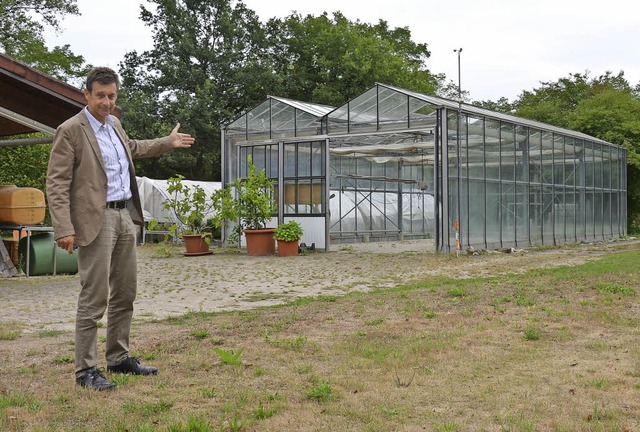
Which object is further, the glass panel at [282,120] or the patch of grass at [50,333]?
the glass panel at [282,120]

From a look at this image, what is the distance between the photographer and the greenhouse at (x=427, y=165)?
58.9 feet

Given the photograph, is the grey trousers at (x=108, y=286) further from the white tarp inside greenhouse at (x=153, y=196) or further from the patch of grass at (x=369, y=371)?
the white tarp inside greenhouse at (x=153, y=196)

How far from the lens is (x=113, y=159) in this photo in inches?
180

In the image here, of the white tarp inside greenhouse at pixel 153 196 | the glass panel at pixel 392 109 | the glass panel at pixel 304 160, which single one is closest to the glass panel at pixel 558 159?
the glass panel at pixel 392 109

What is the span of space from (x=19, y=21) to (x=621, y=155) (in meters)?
24.8

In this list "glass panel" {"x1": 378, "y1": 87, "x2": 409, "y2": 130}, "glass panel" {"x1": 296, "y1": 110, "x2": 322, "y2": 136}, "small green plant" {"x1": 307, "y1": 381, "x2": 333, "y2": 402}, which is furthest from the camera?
"glass panel" {"x1": 296, "y1": 110, "x2": 322, "y2": 136}

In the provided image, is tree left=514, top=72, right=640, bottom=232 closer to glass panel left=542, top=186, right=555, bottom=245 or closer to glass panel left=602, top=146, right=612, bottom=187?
glass panel left=602, top=146, right=612, bottom=187

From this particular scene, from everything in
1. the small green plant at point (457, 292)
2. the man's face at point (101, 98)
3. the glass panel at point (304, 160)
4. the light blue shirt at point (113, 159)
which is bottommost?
the small green plant at point (457, 292)

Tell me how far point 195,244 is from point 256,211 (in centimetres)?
169

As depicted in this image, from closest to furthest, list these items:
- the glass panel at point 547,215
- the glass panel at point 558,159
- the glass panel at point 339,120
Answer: the glass panel at point 339,120
the glass panel at point 547,215
the glass panel at point 558,159

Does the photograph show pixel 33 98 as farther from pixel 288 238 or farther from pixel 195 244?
pixel 288 238

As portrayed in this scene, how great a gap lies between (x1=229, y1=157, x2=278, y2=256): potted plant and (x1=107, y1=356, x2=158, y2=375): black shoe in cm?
1337

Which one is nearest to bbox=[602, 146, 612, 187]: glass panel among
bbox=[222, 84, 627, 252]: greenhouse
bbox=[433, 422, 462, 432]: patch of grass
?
bbox=[222, 84, 627, 252]: greenhouse

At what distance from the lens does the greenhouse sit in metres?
18.0
